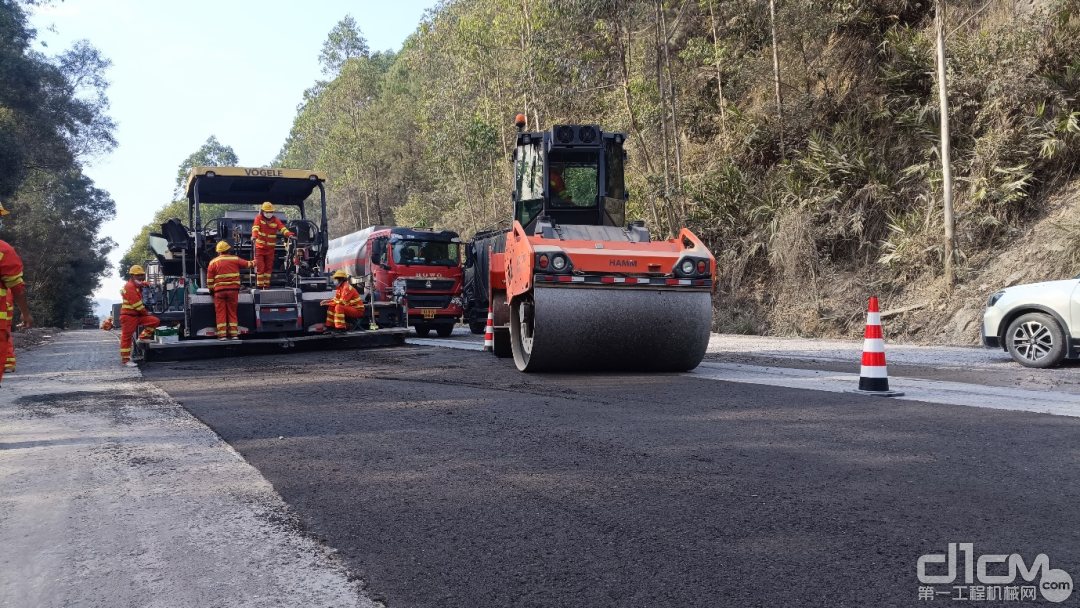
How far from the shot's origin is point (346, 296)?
14742mm

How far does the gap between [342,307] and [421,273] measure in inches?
248

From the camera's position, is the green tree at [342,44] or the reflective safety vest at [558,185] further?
the green tree at [342,44]

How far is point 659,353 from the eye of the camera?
9.30 meters

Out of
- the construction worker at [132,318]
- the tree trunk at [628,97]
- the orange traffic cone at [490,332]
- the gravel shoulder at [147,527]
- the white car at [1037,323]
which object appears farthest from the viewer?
the tree trunk at [628,97]

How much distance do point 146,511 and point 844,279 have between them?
1615cm

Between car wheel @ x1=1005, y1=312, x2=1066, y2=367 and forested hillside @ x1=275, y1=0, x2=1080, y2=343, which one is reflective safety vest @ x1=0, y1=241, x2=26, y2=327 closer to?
car wheel @ x1=1005, y1=312, x2=1066, y2=367

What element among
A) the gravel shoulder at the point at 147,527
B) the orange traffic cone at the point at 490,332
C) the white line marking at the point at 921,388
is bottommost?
the gravel shoulder at the point at 147,527

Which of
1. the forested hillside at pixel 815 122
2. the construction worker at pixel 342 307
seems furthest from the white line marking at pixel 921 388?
the forested hillside at pixel 815 122

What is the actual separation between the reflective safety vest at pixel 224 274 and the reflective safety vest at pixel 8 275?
602cm

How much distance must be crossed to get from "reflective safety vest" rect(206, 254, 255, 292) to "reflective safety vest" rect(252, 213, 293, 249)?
60 cm

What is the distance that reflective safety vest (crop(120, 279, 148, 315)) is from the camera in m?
13.2

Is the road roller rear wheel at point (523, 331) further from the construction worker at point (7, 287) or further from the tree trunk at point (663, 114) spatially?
the tree trunk at point (663, 114)

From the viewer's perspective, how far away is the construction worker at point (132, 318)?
13.2m

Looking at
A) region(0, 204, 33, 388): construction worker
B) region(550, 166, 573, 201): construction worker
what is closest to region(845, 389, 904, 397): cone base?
region(550, 166, 573, 201): construction worker
